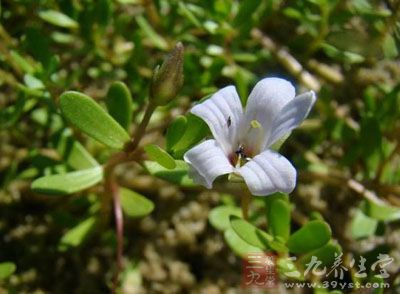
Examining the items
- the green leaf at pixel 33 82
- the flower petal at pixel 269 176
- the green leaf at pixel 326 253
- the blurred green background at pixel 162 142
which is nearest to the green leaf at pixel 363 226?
the blurred green background at pixel 162 142

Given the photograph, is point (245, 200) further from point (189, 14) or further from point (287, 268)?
point (189, 14)

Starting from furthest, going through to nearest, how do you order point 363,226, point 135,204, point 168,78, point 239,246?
point 363,226 → point 135,204 → point 239,246 → point 168,78

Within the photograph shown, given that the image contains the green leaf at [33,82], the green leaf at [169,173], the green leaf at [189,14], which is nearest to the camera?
the green leaf at [169,173]

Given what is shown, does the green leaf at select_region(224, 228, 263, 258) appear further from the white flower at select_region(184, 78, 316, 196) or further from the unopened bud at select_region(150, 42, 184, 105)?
the unopened bud at select_region(150, 42, 184, 105)

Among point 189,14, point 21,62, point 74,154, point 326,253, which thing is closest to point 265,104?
point 326,253

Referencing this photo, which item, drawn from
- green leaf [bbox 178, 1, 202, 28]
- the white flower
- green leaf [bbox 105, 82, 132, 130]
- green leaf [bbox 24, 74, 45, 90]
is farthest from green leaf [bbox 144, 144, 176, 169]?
green leaf [bbox 178, 1, 202, 28]

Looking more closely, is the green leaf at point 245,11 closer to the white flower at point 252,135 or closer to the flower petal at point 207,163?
the white flower at point 252,135
